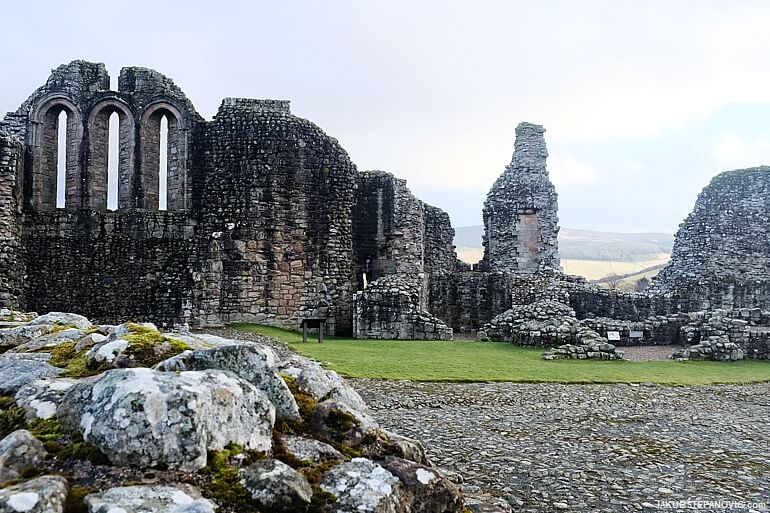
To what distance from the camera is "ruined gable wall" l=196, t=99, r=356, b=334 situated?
21.2 meters

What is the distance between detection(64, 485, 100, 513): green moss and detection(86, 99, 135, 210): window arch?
20.0 meters

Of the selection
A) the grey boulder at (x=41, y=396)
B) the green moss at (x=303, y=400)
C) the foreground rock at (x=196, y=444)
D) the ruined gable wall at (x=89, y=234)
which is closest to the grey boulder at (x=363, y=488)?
the foreground rock at (x=196, y=444)

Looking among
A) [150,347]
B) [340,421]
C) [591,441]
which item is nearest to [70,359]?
[150,347]

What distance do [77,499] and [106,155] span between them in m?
20.8

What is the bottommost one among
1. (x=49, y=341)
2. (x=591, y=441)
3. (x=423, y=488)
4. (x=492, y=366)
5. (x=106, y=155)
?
(x=591, y=441)

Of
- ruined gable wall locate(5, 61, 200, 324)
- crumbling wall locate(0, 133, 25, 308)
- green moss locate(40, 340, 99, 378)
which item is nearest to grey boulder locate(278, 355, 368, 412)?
green moss locate(40, 340, 99, 378)

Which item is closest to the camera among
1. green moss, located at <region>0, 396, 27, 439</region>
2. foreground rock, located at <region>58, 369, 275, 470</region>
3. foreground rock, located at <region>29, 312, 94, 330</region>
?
foreground rock, located at <region>58, 369, 275, 470</region>

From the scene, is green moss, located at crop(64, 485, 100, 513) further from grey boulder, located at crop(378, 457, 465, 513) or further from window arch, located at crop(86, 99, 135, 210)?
window arch, located at crop(86, 99, 135, 210)

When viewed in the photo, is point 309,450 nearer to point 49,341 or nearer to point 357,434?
point 357,434

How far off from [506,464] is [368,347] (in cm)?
1020

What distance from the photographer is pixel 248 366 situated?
13.3 feet

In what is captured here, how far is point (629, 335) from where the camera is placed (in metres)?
20.8

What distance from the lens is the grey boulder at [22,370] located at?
409 cm

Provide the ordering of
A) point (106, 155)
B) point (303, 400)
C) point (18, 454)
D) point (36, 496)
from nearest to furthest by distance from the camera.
A: 1. point (36, 496)
2. point (18, 454)
3. point (303, 400)
4. point (106, 155)
